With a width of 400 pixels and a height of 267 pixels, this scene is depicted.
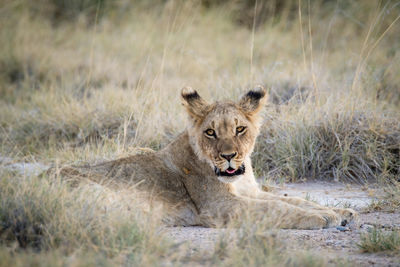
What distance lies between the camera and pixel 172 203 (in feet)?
15.9

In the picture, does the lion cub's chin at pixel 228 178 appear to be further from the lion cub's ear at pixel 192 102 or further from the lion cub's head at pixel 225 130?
the lion cub's ear at pixel 192 102

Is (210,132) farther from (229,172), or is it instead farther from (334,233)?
(334,233)

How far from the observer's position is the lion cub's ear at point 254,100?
17.3 ft

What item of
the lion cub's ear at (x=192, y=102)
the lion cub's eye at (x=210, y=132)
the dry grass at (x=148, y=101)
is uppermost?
the lion cub's ear at (x=192, y=102)

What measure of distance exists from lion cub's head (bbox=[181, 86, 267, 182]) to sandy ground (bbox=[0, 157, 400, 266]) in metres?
0.63

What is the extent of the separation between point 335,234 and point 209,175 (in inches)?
51.0

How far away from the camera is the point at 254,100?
209 inches

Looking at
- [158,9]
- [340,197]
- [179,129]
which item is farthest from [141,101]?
[158,9]

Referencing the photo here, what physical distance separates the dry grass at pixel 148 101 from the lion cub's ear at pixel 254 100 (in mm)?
1533

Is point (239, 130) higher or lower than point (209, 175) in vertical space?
higher

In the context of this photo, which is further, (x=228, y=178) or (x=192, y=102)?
(x=192, y=102)

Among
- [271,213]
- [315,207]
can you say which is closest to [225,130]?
[271,213]

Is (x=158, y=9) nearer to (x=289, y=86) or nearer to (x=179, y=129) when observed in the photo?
(x=289, y=86)

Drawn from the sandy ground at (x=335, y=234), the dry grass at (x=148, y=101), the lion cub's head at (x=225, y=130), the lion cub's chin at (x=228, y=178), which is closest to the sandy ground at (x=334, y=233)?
the sandy ground at (x=335, y=234)
